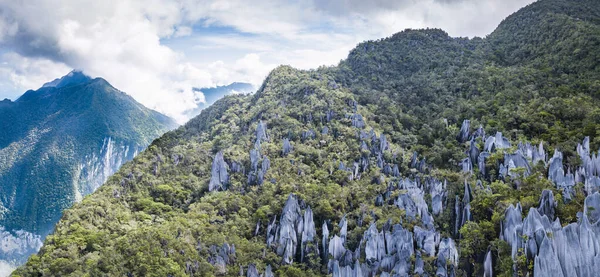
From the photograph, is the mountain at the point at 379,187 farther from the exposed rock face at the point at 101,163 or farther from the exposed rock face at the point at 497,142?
the exposed rock face at the point at 101,163

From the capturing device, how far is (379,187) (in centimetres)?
3247

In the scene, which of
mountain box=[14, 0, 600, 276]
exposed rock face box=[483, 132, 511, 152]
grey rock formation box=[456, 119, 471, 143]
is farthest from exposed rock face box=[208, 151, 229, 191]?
exposed rock face box=[483, 132, 511, 152]

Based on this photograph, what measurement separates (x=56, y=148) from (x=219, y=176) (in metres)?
81.4

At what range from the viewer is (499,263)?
21859 mm

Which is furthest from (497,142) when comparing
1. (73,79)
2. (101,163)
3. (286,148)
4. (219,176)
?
(73,79)

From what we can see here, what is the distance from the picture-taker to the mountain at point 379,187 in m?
→ 24.1

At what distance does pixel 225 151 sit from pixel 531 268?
30.2m

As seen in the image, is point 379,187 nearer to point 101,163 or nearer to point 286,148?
point 286,148

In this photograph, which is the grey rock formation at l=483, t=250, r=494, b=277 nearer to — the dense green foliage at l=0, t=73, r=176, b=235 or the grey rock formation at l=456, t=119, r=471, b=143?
the grey rock formation at l=456, t=119, r=471, b=143

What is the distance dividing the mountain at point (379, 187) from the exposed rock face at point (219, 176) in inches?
5.5

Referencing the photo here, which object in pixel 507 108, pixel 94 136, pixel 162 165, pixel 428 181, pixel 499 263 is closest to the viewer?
pixel 499 263

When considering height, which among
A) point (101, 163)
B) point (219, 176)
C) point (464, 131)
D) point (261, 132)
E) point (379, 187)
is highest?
point (101, 163)

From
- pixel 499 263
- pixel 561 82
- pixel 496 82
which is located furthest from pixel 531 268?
pixel 496 82

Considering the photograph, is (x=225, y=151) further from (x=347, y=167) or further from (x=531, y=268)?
(x=531, y=268)
